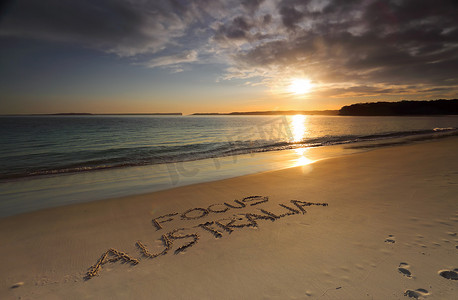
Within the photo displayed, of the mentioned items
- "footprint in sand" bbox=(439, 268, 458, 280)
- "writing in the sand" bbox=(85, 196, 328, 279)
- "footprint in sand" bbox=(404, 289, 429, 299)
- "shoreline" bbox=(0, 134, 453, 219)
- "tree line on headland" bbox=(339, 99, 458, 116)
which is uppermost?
"tree line on headland" bbox=(339, 99, 458, 116)

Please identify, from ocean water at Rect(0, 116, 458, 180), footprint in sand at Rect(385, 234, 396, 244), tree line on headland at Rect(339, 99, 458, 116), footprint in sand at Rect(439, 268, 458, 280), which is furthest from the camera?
tree line on headland at Rect(339, 99, 458, 116)

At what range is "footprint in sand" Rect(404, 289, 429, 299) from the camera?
7.35 feet

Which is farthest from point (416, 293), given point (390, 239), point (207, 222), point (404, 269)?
point (207, 222)

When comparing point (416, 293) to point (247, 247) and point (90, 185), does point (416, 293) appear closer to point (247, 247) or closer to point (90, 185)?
point (247, 247)

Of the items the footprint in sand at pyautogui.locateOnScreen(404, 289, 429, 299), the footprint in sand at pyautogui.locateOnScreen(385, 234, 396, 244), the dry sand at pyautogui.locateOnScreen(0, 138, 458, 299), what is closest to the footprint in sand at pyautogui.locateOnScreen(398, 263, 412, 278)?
the dry sand at pyautogui.locateOnScreen(0, 138, 458, 299)

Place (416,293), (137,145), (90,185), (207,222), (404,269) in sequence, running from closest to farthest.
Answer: (416,293), (404,269), (207,222), (90,185), (137,145)

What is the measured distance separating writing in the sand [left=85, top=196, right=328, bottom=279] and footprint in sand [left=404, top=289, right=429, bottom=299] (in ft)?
7.36

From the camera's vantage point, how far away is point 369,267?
8.89 ft

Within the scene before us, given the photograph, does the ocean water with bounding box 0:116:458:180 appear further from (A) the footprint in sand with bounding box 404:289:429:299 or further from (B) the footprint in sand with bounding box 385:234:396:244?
(A) the footprint in sand with bounding box 404:289:429:299

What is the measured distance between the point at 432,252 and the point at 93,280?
4631 mm

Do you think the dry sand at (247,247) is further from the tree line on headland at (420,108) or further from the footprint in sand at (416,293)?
the tree line on headland at (420,108)

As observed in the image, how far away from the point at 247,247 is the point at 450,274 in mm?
2473

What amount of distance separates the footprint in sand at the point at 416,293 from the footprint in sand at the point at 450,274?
1.50 ft

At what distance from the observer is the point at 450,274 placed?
2498mm
